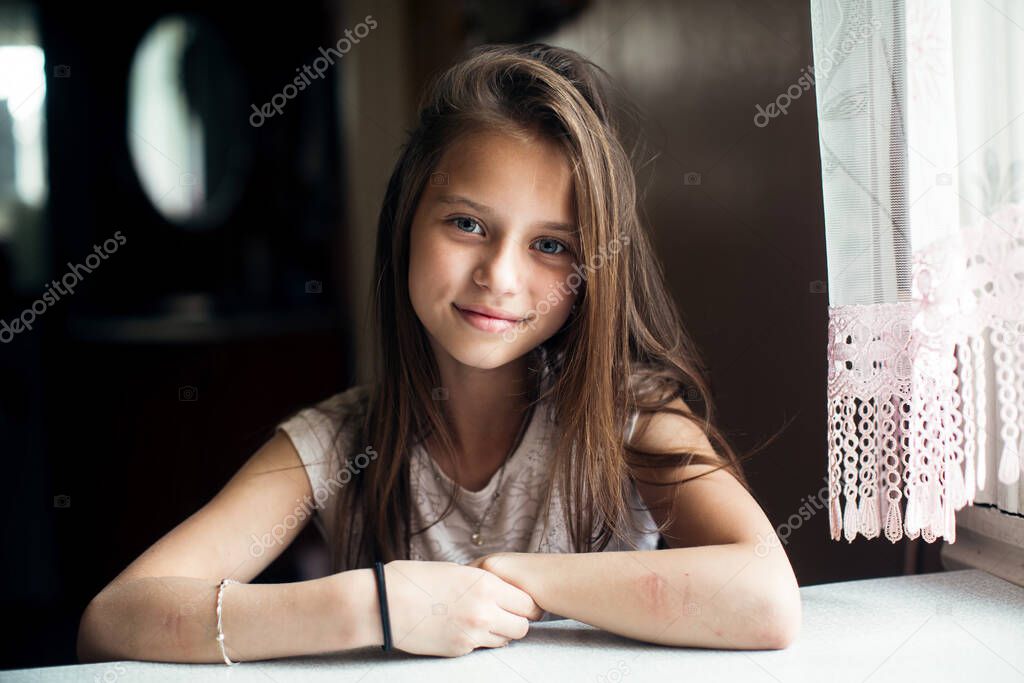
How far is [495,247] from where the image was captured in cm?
110

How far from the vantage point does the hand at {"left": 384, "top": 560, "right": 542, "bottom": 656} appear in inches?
34.3

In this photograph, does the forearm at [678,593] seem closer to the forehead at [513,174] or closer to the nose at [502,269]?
the nose at [502,269]

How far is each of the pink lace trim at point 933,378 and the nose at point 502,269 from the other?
366 millimetres

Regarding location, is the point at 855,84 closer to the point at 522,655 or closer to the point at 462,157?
the point at 462,157

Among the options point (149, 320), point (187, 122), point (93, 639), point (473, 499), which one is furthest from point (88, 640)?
point (187, 122)

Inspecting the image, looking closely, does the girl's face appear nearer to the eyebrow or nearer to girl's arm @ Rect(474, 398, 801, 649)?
the eyebrow

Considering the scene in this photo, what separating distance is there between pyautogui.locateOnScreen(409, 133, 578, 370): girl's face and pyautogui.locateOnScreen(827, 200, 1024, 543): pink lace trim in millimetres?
350

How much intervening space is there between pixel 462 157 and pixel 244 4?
279 cm

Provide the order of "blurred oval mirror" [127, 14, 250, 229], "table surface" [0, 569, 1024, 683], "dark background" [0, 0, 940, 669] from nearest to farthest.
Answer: "table surface" [0, 569, 1024, 683]
"dark background" [0, 0, 940, 669]
"blurred oval mirror" [127, 14, 250, 229]

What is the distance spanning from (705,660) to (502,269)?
19.3 inches

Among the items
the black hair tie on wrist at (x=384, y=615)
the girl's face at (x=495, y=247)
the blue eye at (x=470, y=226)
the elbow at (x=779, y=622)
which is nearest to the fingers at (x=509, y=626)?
the black hair tie on wrist at (x=384, y=615)

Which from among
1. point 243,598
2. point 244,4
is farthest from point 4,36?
point 243,598

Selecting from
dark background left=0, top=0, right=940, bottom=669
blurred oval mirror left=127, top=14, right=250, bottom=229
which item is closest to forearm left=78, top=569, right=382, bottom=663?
dark background left=0, top=0, right=940, bottom=669

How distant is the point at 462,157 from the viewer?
117 centimetres
